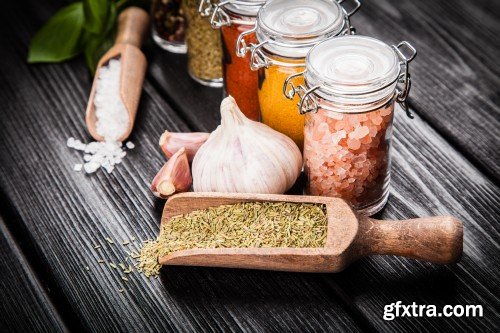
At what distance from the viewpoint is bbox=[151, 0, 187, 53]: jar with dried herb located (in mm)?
1234

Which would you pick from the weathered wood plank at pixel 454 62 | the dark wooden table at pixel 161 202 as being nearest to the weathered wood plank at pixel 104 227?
the dark wooden table at pixel 161 202

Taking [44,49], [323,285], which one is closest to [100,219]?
[323,285]

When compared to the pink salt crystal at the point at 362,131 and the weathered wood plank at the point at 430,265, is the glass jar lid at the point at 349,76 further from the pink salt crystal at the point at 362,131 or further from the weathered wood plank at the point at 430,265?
the weathered wood plank at the point at 430,265

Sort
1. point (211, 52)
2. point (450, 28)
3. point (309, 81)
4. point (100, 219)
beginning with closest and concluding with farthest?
point (309, 81) → point (100, 219) → point (211, 52) → point (450, 28)

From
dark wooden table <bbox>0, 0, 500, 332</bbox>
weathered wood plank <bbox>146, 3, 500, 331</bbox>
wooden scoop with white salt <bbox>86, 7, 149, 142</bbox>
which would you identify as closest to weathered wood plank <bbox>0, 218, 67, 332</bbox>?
dark wooden table <bbox>0, 0, 500, 332</bbox>

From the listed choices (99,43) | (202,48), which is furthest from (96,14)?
(202,48)

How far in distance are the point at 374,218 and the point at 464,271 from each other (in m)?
0.14

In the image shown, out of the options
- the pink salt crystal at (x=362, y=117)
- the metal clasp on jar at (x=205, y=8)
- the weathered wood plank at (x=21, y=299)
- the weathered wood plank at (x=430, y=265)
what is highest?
the metal clasp on jar at (x=205, y=8)

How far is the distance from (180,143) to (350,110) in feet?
0.95

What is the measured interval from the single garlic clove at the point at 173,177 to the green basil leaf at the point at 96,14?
1.12 ft

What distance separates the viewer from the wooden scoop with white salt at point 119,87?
111 cm

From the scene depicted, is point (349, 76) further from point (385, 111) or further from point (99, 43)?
point (99, 43)

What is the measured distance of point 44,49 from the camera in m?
1.28

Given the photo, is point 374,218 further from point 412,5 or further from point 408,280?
point 412,5
